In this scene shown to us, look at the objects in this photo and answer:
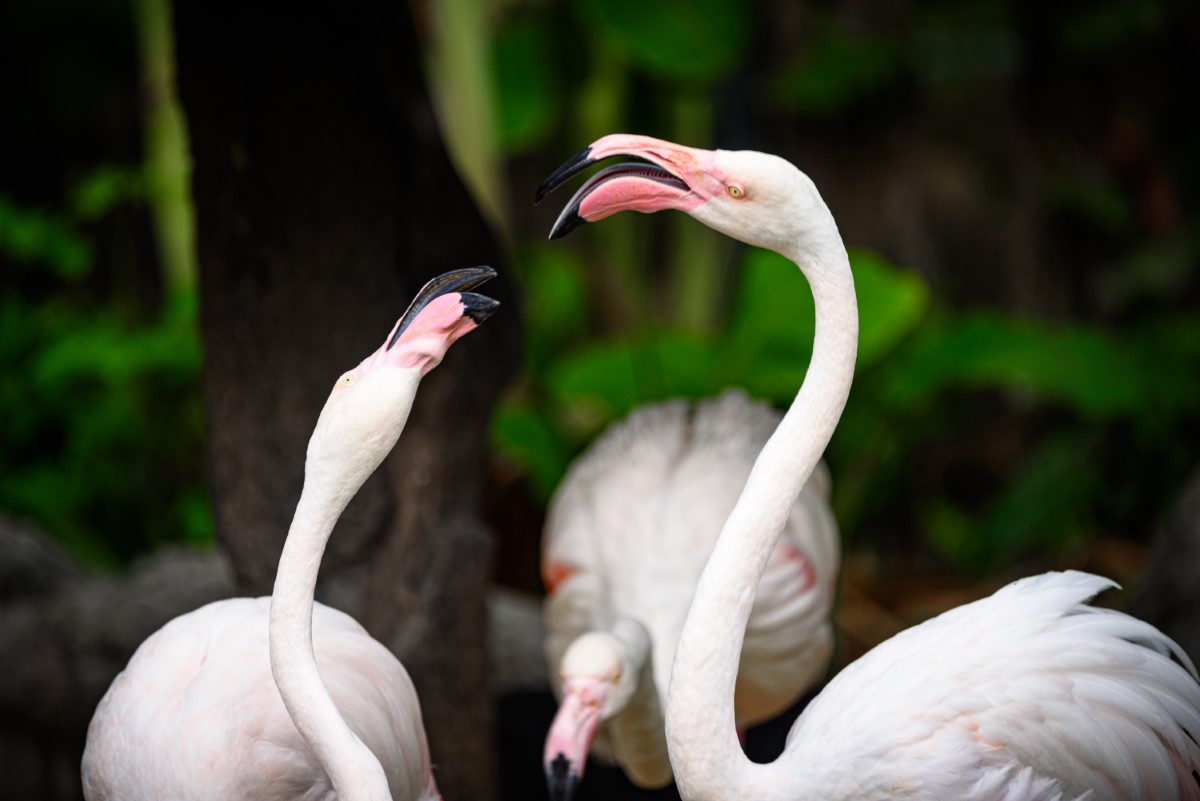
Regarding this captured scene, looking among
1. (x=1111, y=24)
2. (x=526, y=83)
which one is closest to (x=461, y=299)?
(x=526, y=83)

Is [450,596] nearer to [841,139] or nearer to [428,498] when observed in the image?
[428,498]

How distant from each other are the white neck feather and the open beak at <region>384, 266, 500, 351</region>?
89 millimetres

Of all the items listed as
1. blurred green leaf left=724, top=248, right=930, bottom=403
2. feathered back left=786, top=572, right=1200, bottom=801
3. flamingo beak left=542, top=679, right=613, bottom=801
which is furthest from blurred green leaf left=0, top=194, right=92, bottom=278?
feathered back left=786, top=572, right=1200, bottom=801

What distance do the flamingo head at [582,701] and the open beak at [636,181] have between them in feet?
3.62

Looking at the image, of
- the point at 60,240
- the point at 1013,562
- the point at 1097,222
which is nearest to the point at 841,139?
the point at 1097,222

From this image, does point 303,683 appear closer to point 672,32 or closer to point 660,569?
point 660,569

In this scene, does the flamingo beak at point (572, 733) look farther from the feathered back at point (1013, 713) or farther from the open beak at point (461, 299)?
the open beak at point (461, 299)

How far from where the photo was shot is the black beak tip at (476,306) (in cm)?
191

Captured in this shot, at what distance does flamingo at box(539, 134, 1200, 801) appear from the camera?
190 cm

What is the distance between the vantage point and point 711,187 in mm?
1902

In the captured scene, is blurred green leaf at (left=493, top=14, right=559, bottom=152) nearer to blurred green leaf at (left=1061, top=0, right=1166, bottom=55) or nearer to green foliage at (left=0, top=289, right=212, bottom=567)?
green foliage at (left=0, top=289, right=212, bottom=567)

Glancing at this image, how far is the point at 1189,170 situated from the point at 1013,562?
2192 millimetres

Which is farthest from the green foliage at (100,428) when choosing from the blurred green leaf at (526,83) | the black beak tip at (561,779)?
the black beak tip at (561,779)

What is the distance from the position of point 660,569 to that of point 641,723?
0.37m
